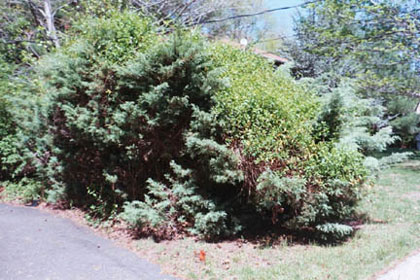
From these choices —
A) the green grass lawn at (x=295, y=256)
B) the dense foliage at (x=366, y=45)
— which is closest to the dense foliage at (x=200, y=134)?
the green grass lawn at (x=295, y=256)

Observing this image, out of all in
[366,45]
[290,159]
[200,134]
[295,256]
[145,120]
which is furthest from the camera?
[366,45]

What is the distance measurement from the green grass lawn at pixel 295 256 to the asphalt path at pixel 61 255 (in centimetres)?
41

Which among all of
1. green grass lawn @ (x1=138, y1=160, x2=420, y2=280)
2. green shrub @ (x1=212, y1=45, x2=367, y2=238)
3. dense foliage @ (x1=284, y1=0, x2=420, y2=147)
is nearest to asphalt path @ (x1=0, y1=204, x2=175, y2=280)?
green grass lawn @ (x1=138, y1=160, x2=420, y2=280)

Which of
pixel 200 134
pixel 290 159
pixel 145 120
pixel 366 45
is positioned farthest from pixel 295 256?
pixel 366 45

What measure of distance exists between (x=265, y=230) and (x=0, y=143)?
7.79 meters

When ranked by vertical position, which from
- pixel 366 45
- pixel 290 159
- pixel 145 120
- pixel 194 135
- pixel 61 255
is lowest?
pixel 61 255

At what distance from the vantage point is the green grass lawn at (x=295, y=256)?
398cm

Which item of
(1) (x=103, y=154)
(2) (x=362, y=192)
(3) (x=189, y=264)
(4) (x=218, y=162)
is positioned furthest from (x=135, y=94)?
(2) (x=362, y=192)

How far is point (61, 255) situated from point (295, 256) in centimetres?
324

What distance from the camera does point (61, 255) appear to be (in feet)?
14.8

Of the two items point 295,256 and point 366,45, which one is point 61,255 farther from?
point 366,45

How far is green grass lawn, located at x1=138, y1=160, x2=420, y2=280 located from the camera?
3982 millimetres

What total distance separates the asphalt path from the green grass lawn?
41 centimetres

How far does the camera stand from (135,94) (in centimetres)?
580
